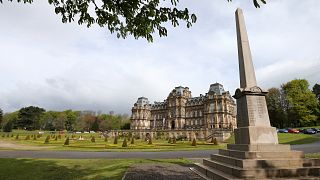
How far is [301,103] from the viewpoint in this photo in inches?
2682

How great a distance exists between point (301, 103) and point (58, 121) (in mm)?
121164

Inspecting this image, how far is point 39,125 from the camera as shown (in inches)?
5236

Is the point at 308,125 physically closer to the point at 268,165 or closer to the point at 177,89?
the point at 177,89

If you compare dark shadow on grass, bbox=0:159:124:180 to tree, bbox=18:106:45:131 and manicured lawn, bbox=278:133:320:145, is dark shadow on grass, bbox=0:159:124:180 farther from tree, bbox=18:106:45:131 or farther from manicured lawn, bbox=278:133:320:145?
tree, bbox=18:106:45:131

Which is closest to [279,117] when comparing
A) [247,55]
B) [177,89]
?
[177,89]

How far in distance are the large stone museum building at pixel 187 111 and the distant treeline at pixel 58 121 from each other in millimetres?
17829

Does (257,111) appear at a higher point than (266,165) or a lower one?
higher

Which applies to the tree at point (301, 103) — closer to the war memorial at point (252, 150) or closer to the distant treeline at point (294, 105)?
the distant treeline at point (294, 105)

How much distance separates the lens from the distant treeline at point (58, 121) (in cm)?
12638

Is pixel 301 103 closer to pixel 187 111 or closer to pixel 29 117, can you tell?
pixel 187 111

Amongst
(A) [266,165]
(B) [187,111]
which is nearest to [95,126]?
(B) [187,111]

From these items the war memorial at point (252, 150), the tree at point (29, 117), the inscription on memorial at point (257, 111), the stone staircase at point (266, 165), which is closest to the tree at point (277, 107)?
the war memorial at point (252, 150)

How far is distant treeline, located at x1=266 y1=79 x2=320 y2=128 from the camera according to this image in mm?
67312

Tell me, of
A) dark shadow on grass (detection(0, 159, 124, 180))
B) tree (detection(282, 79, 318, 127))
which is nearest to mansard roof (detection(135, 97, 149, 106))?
tree (detection(282, 79, 318, 127))
